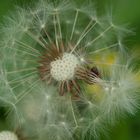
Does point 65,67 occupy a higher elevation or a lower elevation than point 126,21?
lower

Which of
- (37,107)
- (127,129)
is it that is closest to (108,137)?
(127,129)

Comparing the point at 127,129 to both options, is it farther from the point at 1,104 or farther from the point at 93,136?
the point at 1,104

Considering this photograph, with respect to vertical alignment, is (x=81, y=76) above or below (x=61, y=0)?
below

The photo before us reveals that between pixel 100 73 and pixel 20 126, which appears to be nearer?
pixel 100 73

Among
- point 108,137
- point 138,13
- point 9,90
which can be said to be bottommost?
point 108,137

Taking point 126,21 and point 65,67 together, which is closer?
point 65,67

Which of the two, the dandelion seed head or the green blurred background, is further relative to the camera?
the green blurred background

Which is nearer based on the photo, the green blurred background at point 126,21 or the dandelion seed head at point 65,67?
the dandelion seed head at point 65,67
